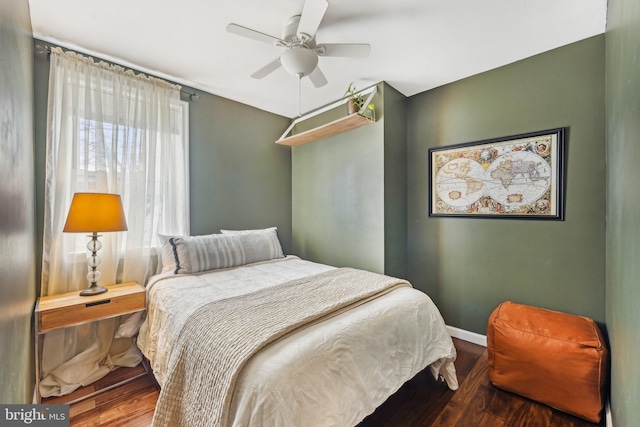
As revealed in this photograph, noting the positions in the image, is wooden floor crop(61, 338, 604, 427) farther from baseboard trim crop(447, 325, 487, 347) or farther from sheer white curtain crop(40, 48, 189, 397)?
baseboard trim crop(447, 325, 487, 347)

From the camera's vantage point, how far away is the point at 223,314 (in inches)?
55.7

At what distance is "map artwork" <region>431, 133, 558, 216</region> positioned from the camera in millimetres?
2111

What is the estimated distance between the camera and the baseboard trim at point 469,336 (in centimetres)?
244

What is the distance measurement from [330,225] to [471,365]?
1.88 metres

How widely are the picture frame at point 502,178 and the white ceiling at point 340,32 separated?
72 centimetres

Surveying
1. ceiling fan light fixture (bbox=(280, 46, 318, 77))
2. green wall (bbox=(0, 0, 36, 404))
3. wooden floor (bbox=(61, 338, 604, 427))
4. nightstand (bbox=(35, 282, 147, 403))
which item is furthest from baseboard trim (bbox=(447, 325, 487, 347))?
green wall (bbox=(0, 0, 36, 404))

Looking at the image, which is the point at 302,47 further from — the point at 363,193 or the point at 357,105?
the point at 363,193

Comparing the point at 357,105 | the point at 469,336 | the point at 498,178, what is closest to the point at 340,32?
the point at 357,105

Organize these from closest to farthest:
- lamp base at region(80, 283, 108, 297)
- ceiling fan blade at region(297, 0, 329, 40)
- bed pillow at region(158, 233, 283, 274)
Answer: ceiling fan blade at region(297, 0, 329, 40), lamp base at region(80, 283, 108, 297), bed pillow at region(158, 233, 283, 274)

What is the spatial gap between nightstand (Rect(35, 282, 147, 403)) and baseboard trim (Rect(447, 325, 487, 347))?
2796mm

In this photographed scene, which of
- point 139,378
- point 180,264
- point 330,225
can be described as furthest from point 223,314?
point 330,225

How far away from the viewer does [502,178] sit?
7.59 ft

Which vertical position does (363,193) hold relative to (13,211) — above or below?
above

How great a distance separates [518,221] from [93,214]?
130 inches
